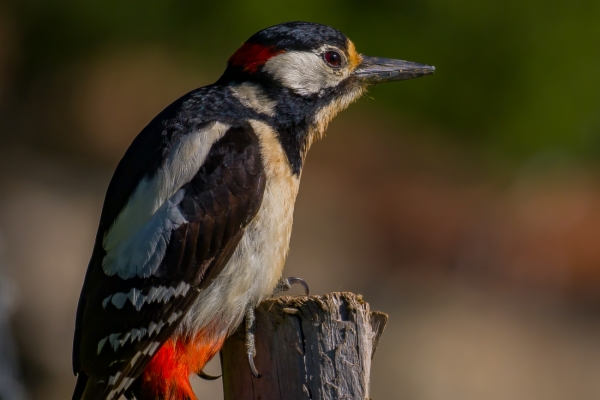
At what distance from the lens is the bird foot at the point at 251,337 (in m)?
2.64

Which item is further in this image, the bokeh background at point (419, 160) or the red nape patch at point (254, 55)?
the bokeh background at point (419, 160)

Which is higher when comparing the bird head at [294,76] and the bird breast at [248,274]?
the bird head at [294,76]

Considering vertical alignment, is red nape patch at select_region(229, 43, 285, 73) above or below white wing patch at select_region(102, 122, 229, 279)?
above

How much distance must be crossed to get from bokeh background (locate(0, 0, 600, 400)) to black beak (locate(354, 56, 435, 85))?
11.5ft

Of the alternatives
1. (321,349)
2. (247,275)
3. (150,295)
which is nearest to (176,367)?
(150,295)

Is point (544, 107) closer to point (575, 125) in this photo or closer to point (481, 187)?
point (575, 125)

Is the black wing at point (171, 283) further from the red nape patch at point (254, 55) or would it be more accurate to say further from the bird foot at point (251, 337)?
the red nape patch at point (254, 55)

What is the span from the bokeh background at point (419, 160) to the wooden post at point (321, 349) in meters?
3.92

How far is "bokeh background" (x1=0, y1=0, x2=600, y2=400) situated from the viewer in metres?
7.23

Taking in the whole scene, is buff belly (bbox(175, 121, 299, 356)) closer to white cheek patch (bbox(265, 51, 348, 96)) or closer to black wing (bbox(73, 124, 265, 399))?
black wing (bbox(73, 124, 265, 399))

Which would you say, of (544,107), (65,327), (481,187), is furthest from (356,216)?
(65,327)

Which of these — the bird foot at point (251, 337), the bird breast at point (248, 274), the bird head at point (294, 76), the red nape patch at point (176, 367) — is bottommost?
the red nape patch at point (176, 367)

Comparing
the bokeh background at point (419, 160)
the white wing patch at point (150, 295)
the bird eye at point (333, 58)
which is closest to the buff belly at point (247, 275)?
the white wing patch at point (150, 295)

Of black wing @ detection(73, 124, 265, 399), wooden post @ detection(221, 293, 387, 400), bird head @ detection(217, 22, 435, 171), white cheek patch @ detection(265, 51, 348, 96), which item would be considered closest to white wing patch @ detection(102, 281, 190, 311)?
black wing @ detection(73, 124, 265, 399)
